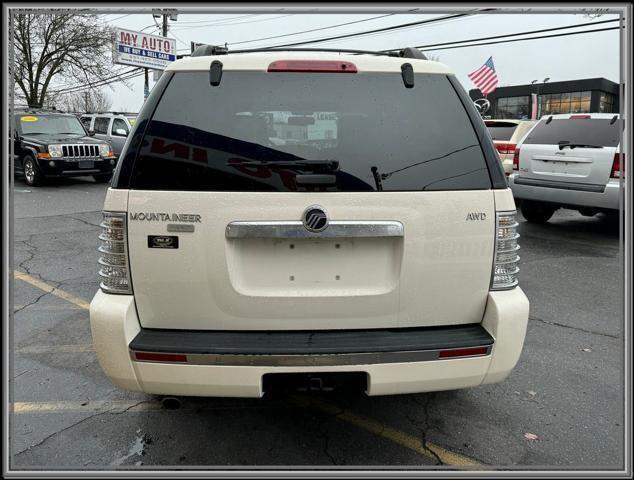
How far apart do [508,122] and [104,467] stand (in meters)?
12.0

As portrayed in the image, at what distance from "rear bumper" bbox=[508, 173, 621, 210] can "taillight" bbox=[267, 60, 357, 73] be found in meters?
6.55

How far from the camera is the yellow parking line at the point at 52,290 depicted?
197 inches

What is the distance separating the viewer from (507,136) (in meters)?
11.7

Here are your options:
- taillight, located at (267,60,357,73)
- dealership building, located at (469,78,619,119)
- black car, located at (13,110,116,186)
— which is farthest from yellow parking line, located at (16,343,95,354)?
dealership building, located at (469,78,619,119)

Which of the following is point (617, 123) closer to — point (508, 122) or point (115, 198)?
point (508, 122)

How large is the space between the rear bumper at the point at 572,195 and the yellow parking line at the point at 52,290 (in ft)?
23.1

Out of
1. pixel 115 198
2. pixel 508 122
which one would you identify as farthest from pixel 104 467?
pixel 508 122

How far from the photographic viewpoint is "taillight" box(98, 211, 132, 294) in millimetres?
2279

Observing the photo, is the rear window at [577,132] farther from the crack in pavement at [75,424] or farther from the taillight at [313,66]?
Result: the crack in pavement at [75,424]

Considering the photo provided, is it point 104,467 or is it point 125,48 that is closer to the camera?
point 104,467

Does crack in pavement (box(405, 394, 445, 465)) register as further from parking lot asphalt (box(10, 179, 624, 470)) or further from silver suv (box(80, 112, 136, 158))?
silver suv (box(80, 112, 136, 158))

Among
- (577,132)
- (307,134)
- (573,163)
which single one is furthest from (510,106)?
(307,134)

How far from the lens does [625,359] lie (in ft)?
10.00

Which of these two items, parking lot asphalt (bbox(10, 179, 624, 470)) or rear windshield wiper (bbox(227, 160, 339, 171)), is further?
parking lot asphalt (bbox(10, 179, 624, 470))
